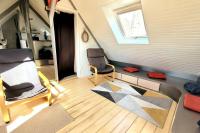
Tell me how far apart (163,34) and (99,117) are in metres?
1.95

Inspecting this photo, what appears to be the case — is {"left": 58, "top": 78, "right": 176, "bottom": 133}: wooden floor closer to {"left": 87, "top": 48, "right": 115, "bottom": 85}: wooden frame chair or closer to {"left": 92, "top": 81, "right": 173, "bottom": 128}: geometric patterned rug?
{"left": 92, "top": 81, "right": 173, "bottom": 128}: geometric patterned rug

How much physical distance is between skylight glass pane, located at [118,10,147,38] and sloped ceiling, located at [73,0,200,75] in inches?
13.3

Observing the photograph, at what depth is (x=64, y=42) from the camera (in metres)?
3.29

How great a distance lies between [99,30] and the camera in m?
3.33

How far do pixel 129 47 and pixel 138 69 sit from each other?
87 cm

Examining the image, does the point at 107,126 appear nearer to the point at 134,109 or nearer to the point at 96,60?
the point at 134,109

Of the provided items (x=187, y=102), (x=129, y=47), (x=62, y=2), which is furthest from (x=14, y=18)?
(x=187, y=102)

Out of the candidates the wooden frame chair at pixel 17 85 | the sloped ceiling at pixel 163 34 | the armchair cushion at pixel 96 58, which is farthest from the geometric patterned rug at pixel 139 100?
the wooden frame chair at pixel 17 85

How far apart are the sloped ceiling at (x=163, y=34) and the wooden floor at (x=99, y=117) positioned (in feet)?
3.43

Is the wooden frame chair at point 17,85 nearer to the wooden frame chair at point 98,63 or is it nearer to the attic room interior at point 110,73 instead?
the attic room interior at point 110,73

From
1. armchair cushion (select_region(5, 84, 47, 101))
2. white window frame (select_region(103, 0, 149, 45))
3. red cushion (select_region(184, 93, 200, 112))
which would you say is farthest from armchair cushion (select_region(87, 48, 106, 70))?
red cushion (select_region(184, 93, 200, 112))

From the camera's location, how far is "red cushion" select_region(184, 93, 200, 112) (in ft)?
5.38

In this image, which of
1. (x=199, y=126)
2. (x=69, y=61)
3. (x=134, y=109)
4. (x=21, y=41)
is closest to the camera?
(x=199, y=126)

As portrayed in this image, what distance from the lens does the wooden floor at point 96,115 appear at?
1619 mm
